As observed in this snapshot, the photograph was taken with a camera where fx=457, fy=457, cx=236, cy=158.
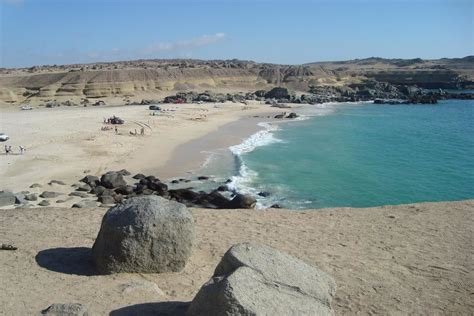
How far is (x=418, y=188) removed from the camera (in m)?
25.2

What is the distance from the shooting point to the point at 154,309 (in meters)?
7.23

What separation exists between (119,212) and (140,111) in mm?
45434

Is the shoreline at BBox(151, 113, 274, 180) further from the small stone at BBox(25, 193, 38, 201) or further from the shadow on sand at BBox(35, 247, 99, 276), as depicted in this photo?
the shadow on sand at BBox(35, 247, 99, 276)

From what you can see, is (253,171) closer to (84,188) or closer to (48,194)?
(84,188)

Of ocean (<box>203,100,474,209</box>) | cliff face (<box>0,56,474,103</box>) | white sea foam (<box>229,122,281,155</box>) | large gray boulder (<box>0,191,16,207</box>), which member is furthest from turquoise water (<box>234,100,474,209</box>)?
cliff face (<box>0,56,474,103</box>)

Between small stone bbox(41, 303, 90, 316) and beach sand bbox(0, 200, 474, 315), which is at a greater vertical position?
small stone bbox(41, 303, 90, 316)

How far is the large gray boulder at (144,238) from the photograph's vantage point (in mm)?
8266

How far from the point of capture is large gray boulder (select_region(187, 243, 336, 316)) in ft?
18.7

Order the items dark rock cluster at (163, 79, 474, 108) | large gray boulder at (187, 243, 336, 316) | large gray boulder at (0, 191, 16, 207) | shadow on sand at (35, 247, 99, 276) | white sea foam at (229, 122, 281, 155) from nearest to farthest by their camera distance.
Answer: large gray boulder at (187, 243, 336, 316)
shadow on sand at (35, 247, 99, 276)
large gray boulder at (0, 191, 16, 207)
white sea foam at (229, 122, 281, 155)
dark rock cluster at (163, 79, 474, 108)

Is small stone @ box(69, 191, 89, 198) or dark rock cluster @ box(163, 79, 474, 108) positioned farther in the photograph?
dark rock cluster @ box(163, 79, 474, 108)

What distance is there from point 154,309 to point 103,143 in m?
25.6

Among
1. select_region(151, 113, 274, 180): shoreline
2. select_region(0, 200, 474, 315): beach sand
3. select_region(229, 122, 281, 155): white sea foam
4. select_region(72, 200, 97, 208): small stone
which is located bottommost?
select_region(229, 122, 281, 155): white sea foam

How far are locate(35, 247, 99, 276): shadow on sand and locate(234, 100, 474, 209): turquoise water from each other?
11.9 metres

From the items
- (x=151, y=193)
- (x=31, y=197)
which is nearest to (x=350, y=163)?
(x=151, y=193)
